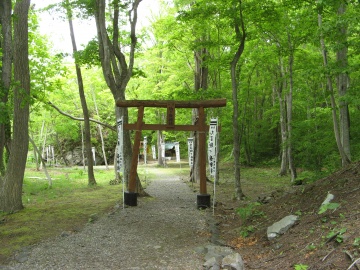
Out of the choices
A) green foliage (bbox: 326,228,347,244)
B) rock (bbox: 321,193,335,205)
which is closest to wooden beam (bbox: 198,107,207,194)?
rock (bbox: 321,193,335,205)

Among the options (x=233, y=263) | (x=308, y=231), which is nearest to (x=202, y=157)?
(x=308, y=231)

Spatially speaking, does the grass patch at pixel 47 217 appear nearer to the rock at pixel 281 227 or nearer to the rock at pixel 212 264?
the rock at pixel 212 264

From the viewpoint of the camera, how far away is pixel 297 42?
11891 mm

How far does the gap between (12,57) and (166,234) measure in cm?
622

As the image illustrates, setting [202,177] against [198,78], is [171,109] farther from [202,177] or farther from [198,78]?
[198,78]

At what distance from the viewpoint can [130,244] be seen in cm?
585

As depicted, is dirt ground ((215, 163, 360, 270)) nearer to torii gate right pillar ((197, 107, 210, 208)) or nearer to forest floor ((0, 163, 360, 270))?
forest floor ((0, 163, 360, 270))

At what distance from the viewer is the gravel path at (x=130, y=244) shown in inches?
192

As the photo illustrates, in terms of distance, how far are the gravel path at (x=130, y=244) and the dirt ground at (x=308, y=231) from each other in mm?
786

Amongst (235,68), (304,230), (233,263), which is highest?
(235,68)

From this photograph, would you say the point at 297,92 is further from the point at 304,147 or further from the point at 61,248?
the point at 61,248

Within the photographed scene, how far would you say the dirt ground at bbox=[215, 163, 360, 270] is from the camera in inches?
151

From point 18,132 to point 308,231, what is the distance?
7.40 m

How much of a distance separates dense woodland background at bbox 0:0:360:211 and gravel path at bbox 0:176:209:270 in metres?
2.57
